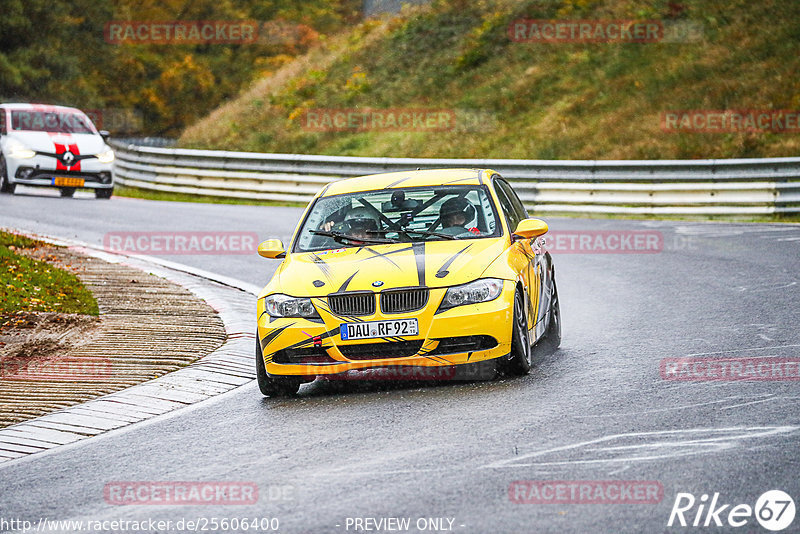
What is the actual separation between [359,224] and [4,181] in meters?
18.0

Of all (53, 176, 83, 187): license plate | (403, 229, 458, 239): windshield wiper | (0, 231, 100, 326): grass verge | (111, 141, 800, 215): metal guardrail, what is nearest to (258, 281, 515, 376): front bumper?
(403, 229, 458, 239): windshield wiper

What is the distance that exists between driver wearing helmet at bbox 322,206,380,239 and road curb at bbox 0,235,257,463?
1.38m

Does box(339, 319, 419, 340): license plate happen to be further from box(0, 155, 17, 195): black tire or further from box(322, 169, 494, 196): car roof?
box(0, 155, 17, 195): black tire

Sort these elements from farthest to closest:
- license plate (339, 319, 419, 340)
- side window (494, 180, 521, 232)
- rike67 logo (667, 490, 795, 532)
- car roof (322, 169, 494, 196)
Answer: car roof (322, 169, 494, 196) → side window (494, 180, 521, 232) → license plate (339, 319, 419, 340) → rike67 logo (667, 490, 795, 532)

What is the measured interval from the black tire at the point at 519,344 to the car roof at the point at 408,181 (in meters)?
1.49

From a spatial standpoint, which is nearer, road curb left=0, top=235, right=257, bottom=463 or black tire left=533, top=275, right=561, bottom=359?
road curb left=0, top=235, right=257, bottom=463

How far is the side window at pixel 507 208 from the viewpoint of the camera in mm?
9611

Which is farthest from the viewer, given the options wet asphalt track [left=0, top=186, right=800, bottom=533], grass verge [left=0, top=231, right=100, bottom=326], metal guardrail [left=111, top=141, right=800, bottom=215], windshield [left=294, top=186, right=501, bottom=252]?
metal guardrail [left=111, top=141, right=800, bottom=215]

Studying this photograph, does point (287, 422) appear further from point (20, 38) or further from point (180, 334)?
point (20, 38)

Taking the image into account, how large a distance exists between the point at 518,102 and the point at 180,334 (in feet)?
83.0

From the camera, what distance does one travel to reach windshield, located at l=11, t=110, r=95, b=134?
83.8 feet

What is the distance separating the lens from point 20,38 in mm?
58281

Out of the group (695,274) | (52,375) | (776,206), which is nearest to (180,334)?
(52,375)

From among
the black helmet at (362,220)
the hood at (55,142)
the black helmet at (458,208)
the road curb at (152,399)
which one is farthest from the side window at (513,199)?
the hood at (55,142)
